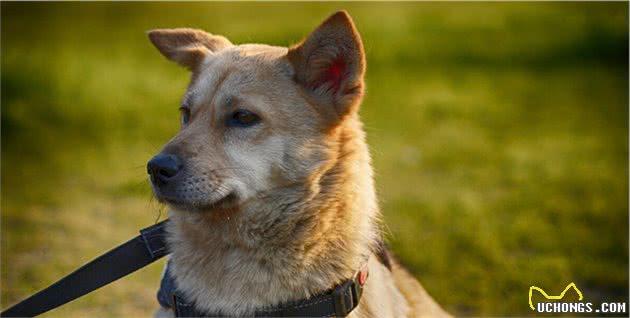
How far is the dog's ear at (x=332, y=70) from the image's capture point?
143 inches

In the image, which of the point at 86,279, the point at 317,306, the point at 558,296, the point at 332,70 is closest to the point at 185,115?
the point at 332,70

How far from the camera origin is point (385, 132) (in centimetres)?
1060

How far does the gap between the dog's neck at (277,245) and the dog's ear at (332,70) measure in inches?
8.2

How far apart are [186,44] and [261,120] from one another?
0.74m

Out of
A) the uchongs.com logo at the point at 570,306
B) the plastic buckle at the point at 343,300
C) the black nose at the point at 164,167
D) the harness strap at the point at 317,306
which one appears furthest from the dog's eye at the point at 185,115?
the uchongs.com logo at the point at 570,306

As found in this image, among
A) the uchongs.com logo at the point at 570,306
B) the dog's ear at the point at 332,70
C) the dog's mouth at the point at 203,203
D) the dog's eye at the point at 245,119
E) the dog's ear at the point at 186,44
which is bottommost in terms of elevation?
the uchongs.com logo at the point at 570,306

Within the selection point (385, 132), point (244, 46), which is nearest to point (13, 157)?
point (385, 132)

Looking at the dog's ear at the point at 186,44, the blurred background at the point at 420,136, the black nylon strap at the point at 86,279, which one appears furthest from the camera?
the blurred background at the point at 420,136

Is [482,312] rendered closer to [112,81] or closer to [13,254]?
[13,254]

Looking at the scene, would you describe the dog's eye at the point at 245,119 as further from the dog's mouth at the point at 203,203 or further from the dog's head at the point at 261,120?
the dog's mouth at the point at 203,203

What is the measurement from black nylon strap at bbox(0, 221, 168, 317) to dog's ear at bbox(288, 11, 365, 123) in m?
1.00

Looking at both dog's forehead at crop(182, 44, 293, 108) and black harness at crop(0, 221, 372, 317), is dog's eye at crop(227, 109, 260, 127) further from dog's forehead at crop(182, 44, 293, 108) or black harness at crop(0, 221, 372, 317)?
black harness at crop(0, 221, 372, 317)

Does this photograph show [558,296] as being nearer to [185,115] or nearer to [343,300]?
[343,300]

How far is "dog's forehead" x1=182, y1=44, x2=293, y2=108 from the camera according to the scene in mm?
3717
